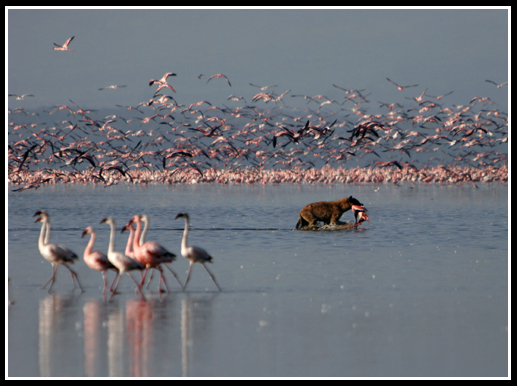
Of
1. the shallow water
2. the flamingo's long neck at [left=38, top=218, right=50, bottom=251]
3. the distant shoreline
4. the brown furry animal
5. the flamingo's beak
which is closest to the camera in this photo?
the shallow water

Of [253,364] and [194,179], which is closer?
[253,364]

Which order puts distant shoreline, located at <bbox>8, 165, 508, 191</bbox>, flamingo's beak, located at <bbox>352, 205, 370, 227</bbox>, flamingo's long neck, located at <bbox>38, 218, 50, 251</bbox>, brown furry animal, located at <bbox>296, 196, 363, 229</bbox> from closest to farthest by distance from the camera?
flamingo's long neck, located at <bbox>38, 218, 50, 251</bbox>
flamingo's beak, located at <bbox>352, 205, 370, 227</bbox>
brown furry animal, located at <bbox>296, 196, 363, 229</bbox>
distant shoreline, located at <bbox>8, 165, 508, 191</bbox>

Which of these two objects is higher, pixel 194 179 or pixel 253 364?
pixel 194 179

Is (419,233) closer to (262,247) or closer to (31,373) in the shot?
(262,247)

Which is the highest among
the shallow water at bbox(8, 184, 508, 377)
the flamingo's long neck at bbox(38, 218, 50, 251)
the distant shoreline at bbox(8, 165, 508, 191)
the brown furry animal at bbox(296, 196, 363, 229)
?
the distant shoreline at bbox(8, 165, 508, 191)

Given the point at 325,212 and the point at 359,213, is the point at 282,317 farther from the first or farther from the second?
the point at 359,213

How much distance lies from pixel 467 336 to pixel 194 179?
67.6m

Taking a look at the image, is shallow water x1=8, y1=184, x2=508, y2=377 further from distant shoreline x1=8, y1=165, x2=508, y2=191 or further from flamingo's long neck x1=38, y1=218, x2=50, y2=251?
distant shoreline x1=8, y1=165, x2=508, y2=191

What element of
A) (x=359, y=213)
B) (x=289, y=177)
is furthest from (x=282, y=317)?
(x=289, y=177)

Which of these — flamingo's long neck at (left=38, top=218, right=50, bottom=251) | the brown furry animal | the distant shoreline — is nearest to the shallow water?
flamingo's long neck at (left=38, top=218, right=50, bottom=251)

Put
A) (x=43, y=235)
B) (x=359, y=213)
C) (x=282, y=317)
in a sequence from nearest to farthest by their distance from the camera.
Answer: (x=282, y=317), (x=43, y=235), (x=359, y=213)

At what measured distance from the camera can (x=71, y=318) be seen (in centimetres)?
817

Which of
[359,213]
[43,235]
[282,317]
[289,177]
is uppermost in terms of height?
[289,177]

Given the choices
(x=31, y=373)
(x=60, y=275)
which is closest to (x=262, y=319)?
(x=31, y=373)
